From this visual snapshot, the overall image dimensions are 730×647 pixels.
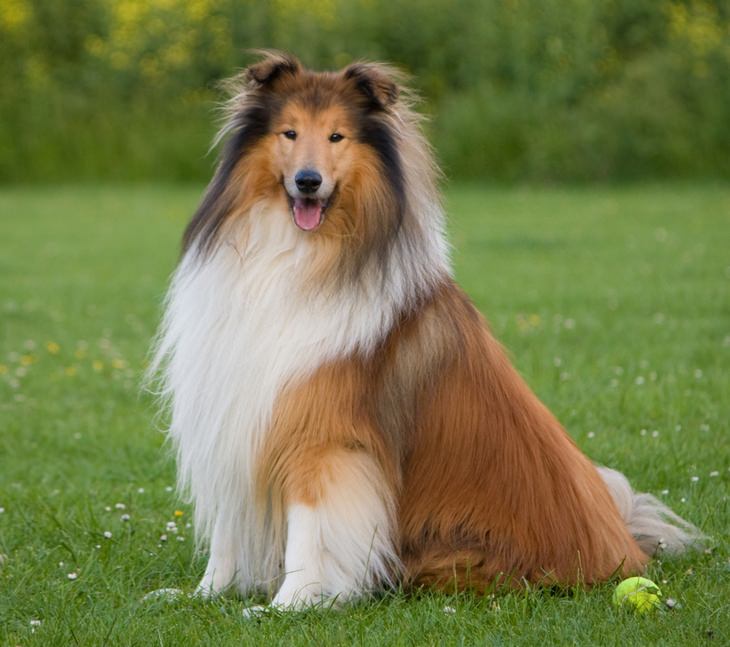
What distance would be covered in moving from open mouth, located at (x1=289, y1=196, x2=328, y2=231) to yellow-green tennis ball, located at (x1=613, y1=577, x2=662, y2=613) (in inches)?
63.1

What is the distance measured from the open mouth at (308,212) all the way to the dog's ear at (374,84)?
41 cm

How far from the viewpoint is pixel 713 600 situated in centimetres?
404

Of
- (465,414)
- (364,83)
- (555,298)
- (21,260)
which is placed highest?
(364,83)

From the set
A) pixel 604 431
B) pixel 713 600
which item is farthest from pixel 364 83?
pixel 604 431

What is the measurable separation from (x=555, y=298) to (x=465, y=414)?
6567mm

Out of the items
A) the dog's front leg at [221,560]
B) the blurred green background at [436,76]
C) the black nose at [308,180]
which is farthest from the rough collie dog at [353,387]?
the blurred green background at [436,76]

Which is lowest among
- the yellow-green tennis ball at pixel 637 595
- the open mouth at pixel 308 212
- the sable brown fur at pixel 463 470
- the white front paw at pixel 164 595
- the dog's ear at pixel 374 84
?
the white front paw at pixel 164 595

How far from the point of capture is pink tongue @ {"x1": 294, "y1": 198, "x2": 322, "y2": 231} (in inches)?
161

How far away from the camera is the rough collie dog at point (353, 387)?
401 centimetres

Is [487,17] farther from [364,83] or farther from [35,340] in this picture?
[364,83]

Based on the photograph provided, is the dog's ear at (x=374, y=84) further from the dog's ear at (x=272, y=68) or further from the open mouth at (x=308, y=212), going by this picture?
the open mouth at (x=308, y=212)

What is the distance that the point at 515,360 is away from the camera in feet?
26.4

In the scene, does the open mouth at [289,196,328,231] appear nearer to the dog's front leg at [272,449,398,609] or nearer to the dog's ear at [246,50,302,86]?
the dog's ear at [246,50,302,86]

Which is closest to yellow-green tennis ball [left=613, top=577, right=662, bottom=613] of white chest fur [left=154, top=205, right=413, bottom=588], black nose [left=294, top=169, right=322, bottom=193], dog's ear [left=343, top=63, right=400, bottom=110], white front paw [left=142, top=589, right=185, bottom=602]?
white chest fur [left=154, top=205, right=413, bottom=588]
